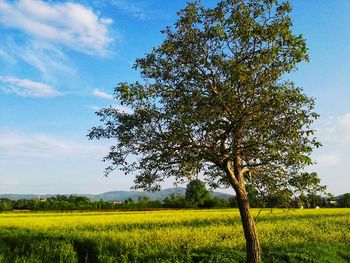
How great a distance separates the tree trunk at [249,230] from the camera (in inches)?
663

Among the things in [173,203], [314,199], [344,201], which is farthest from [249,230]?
[344,201]

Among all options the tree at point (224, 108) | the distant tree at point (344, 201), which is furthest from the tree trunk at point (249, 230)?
the distant tree at point (344, 201)

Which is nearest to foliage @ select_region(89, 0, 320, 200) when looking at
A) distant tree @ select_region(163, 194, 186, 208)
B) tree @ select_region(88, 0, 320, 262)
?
tree @ select_region(88, 0, 320, 262)

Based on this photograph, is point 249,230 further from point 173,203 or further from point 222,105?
point 173,203

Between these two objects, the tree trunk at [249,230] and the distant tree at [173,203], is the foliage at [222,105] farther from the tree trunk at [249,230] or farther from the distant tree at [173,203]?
the distant tree at [173,203]

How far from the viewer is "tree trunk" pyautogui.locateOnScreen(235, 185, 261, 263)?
16.8 m

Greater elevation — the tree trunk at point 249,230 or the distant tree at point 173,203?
the distant tree at point 173,203

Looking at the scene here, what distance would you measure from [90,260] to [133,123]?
10.0 metres

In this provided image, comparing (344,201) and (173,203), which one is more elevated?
(344,201)

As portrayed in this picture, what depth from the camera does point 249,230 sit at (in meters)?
17.0

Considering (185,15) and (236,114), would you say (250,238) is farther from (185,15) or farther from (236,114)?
(185,15)

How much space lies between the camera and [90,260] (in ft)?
72.2

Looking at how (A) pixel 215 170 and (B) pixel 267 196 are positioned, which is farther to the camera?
(A) pixel 215 170

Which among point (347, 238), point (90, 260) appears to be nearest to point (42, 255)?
point (90, 260)
